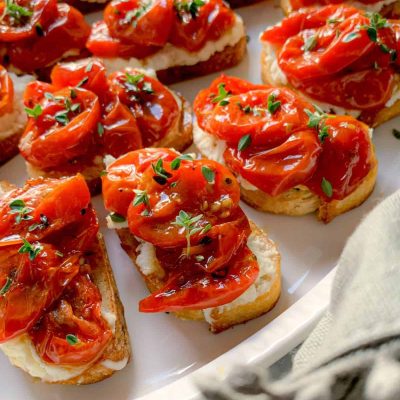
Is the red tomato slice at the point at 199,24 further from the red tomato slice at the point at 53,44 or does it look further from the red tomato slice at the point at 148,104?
the red tomato slice at the point at 53,44

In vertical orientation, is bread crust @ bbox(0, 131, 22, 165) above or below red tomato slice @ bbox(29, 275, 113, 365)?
above

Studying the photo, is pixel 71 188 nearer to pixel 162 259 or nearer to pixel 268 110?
pixel 162 259

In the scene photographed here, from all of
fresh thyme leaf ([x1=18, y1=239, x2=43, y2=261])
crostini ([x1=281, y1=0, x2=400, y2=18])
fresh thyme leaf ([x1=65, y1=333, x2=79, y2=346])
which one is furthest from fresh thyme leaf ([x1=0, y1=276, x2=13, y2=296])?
crostini ([x1=281, y1=0, x2=400, y2=18])

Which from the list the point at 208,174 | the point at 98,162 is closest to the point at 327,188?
the point at 208,174

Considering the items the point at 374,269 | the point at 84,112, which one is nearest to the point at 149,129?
the point at 84,112

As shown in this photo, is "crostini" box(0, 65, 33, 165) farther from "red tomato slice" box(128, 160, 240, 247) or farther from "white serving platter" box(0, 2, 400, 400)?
"red tomato slice" box(128, 160, 240, 247)

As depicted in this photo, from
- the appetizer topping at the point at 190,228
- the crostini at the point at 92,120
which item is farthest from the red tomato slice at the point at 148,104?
the appetizer topping at the point at 190,228
